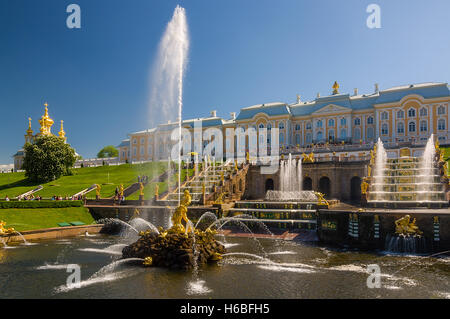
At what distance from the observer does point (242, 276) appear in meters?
13.7

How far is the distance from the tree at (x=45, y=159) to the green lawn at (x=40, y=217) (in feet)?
86.1

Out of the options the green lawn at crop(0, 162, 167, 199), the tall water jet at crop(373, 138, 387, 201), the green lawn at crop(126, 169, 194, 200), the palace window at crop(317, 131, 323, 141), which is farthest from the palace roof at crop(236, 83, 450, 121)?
the green lawn at crop(126, 169, 194, 200)

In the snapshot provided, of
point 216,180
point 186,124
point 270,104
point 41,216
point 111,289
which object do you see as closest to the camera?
point 111,289

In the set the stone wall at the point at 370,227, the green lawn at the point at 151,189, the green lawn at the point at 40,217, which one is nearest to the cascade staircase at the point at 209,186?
the green lawn at the point at 151,189

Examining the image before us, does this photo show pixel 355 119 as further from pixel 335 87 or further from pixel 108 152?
pixel 108 152

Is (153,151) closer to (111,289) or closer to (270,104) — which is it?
(270,104)

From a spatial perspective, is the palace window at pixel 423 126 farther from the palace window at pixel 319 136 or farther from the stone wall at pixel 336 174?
the stone wall at pixel 336 174

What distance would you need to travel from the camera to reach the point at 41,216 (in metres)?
28.9

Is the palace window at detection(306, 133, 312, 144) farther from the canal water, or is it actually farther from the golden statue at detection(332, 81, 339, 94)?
the canal water

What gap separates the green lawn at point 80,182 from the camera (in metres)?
46.0

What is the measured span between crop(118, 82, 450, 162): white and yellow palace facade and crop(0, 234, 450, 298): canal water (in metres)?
32.9

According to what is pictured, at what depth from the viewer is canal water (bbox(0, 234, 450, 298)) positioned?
11.7 metres
